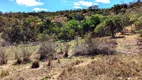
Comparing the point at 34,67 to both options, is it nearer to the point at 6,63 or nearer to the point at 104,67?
the point at 6,63

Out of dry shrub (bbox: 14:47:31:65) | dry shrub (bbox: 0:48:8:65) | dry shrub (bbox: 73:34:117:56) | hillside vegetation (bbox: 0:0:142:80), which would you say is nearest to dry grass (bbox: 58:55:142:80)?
hillside vegetation (bbox: 0:0:142:80)

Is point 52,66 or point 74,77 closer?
point 74,77

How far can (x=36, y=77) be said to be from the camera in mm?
12844

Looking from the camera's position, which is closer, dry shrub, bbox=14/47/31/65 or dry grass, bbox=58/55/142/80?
dry grass, bbox=58/55/142/80

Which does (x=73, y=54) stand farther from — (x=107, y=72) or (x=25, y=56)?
(x=107, y=72)

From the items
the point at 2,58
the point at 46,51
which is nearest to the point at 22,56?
the point at 2,58

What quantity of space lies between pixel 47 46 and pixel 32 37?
12802 millimetres

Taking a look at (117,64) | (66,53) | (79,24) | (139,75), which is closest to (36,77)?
(117,64)

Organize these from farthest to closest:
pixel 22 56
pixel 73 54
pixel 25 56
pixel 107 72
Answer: pixel 73 54, pixel 22 56, pixel 25 56, pixel 107 72

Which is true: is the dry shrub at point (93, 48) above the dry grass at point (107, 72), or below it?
above

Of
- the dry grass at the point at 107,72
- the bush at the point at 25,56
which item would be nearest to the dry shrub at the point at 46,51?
the bush at the point at 25,56

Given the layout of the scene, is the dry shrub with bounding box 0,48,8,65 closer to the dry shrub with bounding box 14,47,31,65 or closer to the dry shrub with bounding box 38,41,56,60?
the dry shrub with bounding box 14,47,31,65

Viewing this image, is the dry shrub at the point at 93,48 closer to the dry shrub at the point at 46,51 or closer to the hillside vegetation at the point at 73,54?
the hillside vegetation at the point at 73,54

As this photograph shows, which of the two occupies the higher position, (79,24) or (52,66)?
(79,24)
